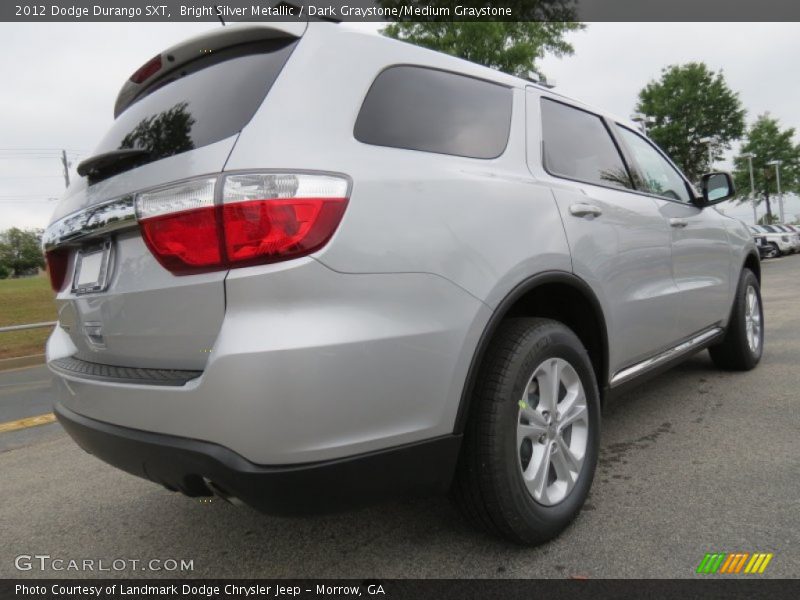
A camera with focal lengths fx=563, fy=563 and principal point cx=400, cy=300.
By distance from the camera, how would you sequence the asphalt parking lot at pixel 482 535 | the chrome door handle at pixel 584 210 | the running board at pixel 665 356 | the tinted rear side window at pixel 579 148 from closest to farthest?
the asphalt parking lot at pixel 482 535
the chrome door handle at pixel 584 210
the tinted rear side window at pixel 579 148
the running board at pixel 665 356

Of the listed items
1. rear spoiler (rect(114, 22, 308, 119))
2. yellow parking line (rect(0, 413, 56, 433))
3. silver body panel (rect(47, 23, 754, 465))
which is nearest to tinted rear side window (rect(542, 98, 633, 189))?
silver body panel (rect(47, 23, 754, 465))

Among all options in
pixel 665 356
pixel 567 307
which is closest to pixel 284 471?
pixel 567 307

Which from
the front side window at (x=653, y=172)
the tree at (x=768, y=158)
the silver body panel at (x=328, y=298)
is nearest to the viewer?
the silver body panel at (x=328, y=298)

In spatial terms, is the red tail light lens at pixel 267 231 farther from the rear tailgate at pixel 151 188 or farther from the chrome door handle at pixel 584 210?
the chrome door handle at pixel 584 210

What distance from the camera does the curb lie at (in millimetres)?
8464

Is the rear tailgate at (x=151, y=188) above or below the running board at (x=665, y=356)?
above

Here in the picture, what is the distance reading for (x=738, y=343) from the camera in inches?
158

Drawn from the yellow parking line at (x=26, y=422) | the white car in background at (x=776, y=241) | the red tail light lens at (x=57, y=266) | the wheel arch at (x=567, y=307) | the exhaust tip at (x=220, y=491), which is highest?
the red tail light lens at (x=57, y=266)

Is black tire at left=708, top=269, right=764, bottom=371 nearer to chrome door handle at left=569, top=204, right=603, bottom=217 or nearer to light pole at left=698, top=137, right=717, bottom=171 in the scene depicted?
chrome door handle at left=569, top=204, right=603, bottom=217

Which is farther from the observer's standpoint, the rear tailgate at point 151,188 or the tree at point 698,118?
the tree at point 698,118

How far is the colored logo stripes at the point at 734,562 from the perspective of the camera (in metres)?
1.75

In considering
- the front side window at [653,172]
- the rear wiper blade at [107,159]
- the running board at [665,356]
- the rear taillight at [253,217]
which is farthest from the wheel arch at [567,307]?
the rear wiper blade at [107,159]

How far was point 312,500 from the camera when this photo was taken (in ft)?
4.83

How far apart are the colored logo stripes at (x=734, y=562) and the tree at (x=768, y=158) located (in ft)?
149
